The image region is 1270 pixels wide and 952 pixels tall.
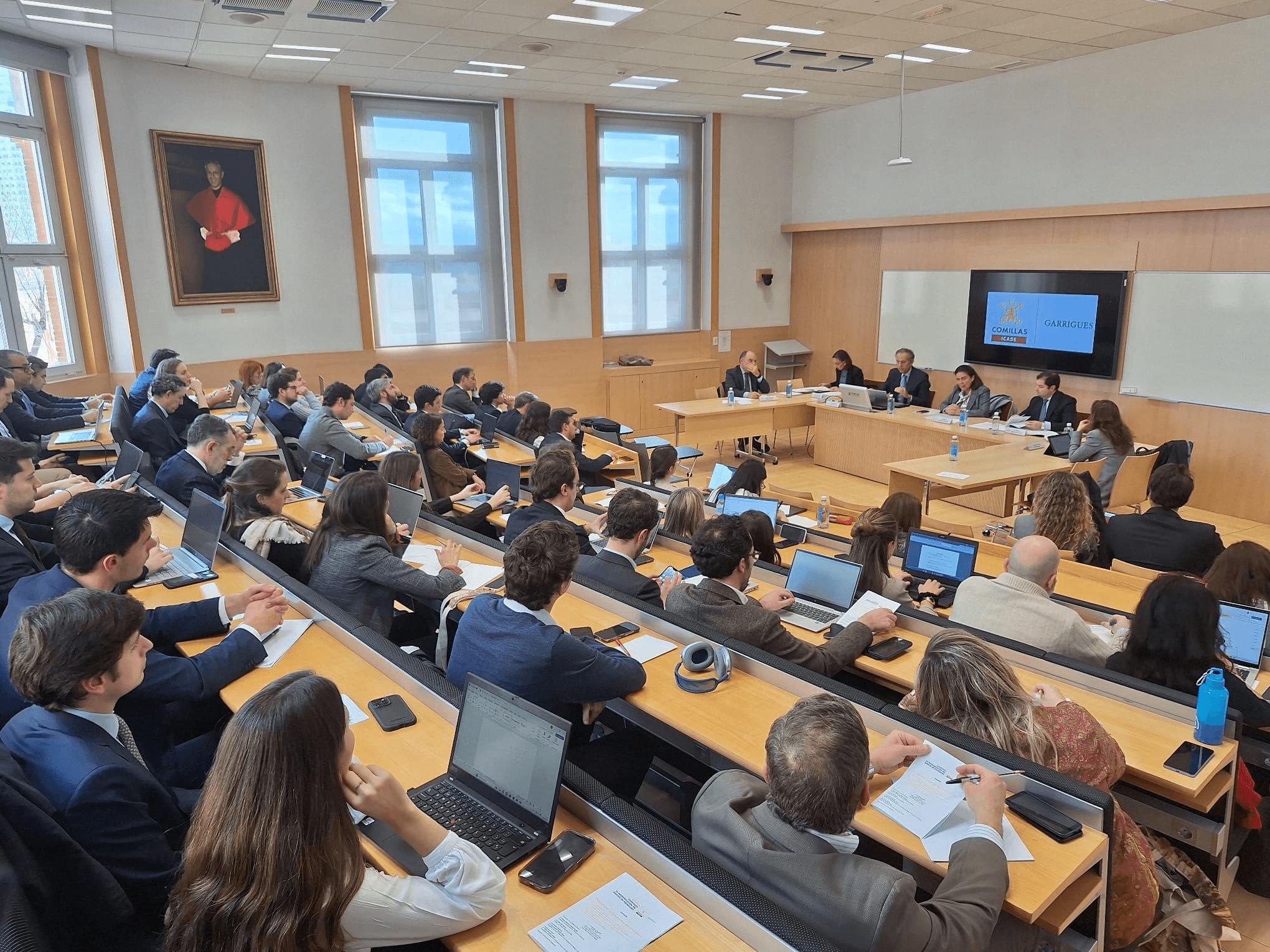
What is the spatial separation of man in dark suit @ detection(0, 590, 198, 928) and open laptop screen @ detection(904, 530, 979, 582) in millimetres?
3216

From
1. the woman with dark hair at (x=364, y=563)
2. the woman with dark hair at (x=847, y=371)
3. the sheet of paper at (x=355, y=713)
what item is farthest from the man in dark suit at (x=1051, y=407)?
the sheet of paper at (x=355, y=713)

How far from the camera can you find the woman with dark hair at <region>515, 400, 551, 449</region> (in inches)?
276

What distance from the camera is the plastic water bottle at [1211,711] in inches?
99.5

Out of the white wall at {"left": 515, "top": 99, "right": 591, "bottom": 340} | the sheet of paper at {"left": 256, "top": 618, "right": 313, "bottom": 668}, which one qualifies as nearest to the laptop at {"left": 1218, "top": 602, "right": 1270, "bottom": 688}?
the sheet of paper at {"left": 256, "top": 618, "right": 313, "bottom": 668}

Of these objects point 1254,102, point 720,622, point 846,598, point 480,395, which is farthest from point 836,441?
point 720,622

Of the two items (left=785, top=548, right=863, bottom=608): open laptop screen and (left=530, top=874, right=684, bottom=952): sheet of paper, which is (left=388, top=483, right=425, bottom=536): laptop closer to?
(left=785, top=548, right=863, bottom=608): open laptop screen

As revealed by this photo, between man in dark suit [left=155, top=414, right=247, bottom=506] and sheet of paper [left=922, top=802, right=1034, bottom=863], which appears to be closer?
sheet of paper [left=922, top=802, right=1034, bottom=863]

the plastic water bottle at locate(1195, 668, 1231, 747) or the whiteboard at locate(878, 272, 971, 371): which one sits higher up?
the whiteboard at locate(878, 272, 971, 371)

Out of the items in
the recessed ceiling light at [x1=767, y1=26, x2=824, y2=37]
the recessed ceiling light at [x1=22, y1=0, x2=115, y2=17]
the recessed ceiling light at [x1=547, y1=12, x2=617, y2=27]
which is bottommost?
the recessed ceiling light at [x1=22, y1=0, x2=115, y2=17]

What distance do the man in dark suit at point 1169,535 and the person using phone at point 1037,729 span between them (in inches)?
106

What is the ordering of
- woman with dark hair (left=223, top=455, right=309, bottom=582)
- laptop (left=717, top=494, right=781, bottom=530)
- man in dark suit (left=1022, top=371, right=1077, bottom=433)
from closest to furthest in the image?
woman with dark hair (left=223, top=455, right=309, bottom=582), laptop (left=717, top=494, right=781, bottom=530), man in dark suit (left=1022, top=371, right=1077, bottom=433)

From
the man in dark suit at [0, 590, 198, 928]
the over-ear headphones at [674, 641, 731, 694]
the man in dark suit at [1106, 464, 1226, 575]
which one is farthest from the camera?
the man in dark suit at [1106, 464, 1226, 575]

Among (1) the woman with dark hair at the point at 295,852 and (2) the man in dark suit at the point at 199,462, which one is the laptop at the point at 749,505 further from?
(1) the woman with dark hair at the point at 295,852

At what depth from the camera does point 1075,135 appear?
8.79 metres
